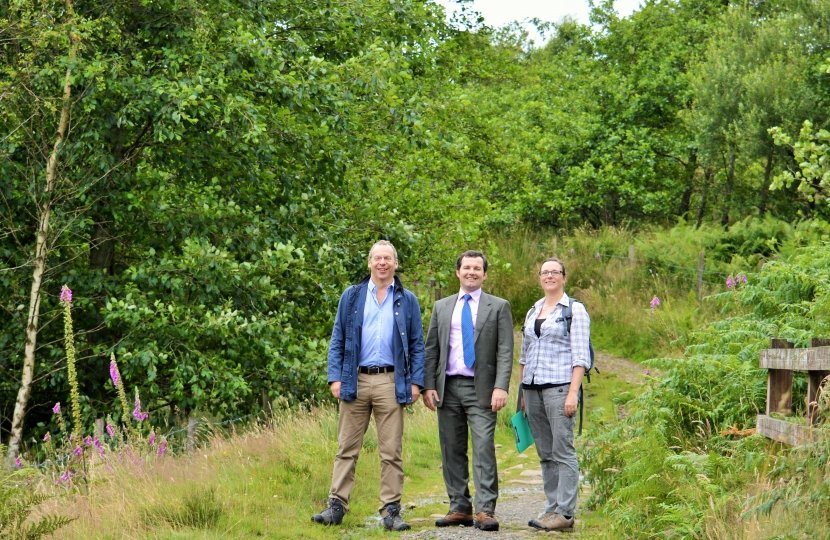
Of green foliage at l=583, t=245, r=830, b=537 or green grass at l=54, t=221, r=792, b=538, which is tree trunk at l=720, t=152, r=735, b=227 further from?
green foliage at l=583, t=245, r=830, b=537

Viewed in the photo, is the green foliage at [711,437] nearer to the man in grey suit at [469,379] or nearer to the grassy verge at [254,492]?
the grassy verge at [254,492]

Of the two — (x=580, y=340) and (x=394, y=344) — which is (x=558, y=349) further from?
(x=394, y=344)

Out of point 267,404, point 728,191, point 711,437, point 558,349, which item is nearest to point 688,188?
point 728,191

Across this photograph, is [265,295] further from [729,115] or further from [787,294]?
[729,115]

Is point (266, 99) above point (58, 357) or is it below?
above

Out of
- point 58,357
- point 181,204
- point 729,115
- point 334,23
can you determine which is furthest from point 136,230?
point 729,115

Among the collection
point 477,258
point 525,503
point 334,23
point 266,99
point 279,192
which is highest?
point 334,23

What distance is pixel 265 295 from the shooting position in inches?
392

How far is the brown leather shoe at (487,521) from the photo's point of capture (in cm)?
657

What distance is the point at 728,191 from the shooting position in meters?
26.3

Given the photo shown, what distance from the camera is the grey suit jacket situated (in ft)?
21.9

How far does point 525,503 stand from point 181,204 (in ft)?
16.8

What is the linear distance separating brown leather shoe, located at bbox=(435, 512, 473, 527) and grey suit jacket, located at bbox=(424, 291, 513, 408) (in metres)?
0.80

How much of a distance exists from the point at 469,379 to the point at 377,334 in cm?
74
